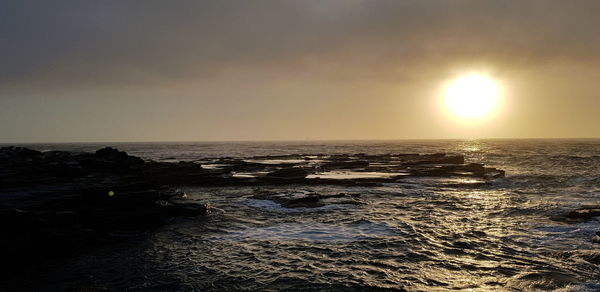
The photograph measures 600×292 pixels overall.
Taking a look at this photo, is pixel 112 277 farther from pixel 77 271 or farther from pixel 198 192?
pixel 198 192

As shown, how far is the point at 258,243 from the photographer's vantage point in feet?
59.4

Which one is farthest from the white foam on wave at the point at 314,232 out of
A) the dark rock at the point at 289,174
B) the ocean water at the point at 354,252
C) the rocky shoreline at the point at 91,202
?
the dark rock at the point at 289,174

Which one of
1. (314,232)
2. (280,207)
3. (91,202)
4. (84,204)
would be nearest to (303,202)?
(280,207)

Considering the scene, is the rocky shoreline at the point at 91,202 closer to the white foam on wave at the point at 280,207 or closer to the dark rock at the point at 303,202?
the dark rock at the point at 303,202

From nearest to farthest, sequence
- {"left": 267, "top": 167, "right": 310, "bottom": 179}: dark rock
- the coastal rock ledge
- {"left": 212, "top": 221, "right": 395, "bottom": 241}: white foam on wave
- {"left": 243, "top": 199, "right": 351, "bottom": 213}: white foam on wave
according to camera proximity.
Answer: the coastal rock ledge < {"left": 212, "top": 221, "right": 395, "bottom": 241}: white foam on wave < {"left": 243, "top": 199, "right": 351, "bottom": 213}: white foam on wave < {"left": 267, "top": 167, "right": 310, "bottom": 179}: dark rock

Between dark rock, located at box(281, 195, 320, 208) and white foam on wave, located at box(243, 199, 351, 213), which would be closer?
white foam on wave, located at box(243, 199, 351, 213)

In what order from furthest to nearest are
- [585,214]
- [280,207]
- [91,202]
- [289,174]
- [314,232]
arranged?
[289,174] < [280,207] < [585,214] < [91,202] < [314,232]

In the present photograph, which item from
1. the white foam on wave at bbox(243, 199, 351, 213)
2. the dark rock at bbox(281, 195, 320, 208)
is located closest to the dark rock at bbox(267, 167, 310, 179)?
the white foam on wave at bbox(243, 199, 351, 213)

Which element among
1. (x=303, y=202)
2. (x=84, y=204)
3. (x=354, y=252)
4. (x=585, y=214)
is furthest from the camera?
(x=303, y=202)

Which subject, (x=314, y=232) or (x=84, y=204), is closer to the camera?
(x=314, y=232)

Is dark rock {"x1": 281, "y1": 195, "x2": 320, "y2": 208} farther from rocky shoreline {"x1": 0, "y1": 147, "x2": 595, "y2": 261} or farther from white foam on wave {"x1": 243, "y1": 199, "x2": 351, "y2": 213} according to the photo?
white foam on wave {"x1": 243, "y1": 199, "x2": 351, "y2": 213}

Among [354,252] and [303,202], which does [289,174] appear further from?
[354,252]

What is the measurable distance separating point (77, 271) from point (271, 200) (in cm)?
1801

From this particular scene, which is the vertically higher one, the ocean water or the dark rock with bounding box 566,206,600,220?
the dark rock with bounding box 566,206,600,220
